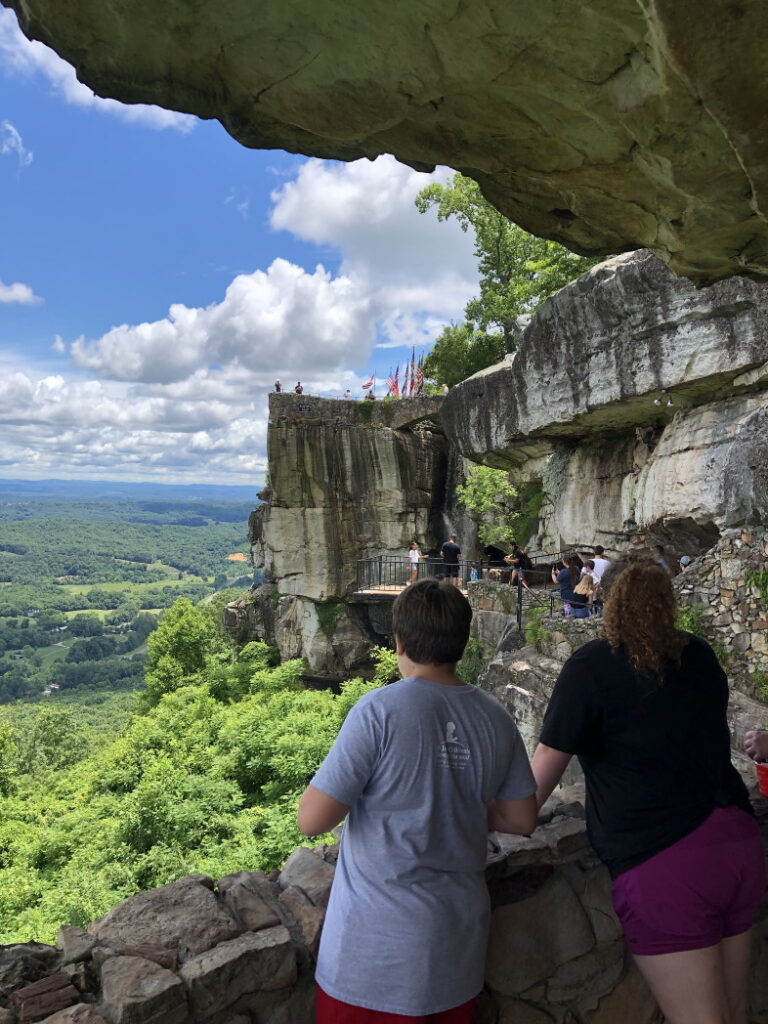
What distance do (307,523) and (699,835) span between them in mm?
21162

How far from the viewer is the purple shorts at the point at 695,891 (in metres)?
A: 1.79

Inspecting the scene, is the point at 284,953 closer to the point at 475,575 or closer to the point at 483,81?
the point at 483,81

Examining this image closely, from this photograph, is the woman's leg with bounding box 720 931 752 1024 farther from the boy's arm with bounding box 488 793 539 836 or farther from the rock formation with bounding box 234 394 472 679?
the rock formation with bounding box 234 394 472 679

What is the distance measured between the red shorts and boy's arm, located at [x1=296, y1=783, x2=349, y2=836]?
0.44m

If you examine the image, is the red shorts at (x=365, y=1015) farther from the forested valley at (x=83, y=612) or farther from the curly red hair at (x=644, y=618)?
the forested valley at (x=83, y=612)

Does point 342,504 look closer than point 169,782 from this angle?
No

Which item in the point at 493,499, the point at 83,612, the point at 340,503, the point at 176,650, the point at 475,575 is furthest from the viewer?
the point at 83,612

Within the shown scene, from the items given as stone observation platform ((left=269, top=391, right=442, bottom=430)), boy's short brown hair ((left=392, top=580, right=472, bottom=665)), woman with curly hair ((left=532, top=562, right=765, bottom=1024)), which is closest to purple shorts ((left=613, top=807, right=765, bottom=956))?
woman with curly hair ((left=532, top=562, right=765, bottom=1024))

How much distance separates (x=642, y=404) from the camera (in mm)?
13000

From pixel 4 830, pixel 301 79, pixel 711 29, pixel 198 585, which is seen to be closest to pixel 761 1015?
pixel 711 29

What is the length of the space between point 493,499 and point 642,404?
6.97 metres

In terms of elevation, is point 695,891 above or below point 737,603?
above

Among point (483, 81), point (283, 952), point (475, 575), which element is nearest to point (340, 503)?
point (475, 575)

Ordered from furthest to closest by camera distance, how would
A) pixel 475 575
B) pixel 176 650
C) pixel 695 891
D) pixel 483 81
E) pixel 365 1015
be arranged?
pixel 176 650 → pixel 475 575 → pixel 483 81 → pixel 695 891 → pixel 365 1015
